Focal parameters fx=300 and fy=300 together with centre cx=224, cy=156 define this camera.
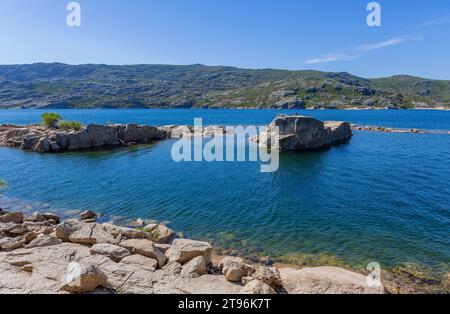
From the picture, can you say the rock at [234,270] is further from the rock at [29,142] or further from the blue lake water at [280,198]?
the rock at [29,142]

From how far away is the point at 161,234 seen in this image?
26266mm

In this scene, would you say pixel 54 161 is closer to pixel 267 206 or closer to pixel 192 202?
pixel 192 202

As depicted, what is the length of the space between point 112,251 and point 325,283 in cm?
1312

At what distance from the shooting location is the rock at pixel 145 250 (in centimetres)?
1942

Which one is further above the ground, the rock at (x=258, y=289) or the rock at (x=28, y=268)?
the rock at (x=258, y=289)

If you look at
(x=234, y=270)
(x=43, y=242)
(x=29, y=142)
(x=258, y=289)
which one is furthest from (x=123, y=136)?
(x=258, y=289)

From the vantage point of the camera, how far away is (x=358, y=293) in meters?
14.2

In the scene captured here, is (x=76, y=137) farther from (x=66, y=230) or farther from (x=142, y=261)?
(x=142, y=261)

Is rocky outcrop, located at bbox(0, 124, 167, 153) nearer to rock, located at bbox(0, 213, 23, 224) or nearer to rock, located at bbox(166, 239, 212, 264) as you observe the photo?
rock, located at bbox(0, 213, 23, 224)

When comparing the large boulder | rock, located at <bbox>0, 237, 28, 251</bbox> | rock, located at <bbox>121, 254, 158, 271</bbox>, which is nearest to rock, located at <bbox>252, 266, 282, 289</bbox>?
rock, located at <bbox>121, 254, 158, 271</bbox>

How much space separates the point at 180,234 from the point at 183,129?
8019cm

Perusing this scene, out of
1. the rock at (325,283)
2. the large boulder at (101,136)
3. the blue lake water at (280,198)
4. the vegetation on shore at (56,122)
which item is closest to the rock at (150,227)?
the blue lake water at (280,198)

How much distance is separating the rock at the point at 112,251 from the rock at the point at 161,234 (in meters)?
5.67
